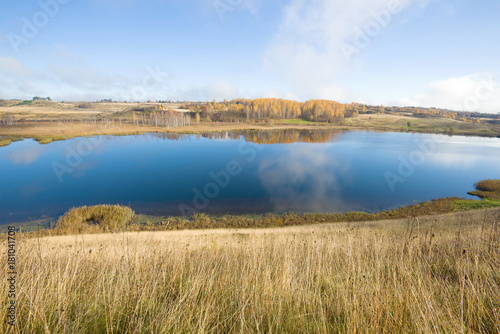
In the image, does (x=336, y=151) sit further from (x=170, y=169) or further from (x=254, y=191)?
(x=170, y=169)

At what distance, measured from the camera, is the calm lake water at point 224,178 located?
2286cm

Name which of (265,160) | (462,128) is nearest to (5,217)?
(265,160)

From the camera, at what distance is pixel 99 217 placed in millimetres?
18812

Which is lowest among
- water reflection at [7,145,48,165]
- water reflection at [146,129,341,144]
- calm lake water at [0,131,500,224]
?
calm lake water at [0,131,500,224]

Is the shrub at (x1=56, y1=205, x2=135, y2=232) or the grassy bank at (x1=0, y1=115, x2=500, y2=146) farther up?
the grassy bank at (x1=0, y1=115, x2=500, y2=146)

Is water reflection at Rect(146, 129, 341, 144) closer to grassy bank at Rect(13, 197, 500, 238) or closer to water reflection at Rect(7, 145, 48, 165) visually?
water reflection at Rect(7, 145, 48, 165)

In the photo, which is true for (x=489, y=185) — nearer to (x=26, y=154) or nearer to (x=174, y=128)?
(x=26, y=154)

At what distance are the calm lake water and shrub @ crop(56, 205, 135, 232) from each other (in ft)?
7.66

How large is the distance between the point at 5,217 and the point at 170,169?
1944 cm

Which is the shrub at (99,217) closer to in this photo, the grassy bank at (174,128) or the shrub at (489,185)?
the shrub at (489,185)

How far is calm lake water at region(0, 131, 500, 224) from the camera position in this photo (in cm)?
2286

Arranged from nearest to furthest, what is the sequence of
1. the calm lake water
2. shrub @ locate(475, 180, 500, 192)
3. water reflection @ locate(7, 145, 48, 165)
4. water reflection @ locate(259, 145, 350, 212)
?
1. the calm lake water
2. water reflection @ locate(259, 145, 350, 212)
3. shrub @ locate(475, 180, 500, 192)
4. water reflection @ locate(7, 145, 48, 165)

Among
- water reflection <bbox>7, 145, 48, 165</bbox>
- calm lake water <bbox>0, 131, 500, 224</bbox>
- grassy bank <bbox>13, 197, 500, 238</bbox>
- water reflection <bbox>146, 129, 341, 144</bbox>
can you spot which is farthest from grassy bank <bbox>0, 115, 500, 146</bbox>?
grassy bank <bbox>13, 197, 500, 238</bbox>

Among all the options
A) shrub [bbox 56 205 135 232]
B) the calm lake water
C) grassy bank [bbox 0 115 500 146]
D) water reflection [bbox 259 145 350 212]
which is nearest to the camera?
shrub [bbox 56 205 135 232]
